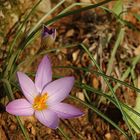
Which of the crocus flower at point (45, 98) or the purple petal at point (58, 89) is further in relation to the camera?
the purple petal at point (58, 89)

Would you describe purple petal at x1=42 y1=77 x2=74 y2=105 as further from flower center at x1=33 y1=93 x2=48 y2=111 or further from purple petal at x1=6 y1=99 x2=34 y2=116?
purple petal at x1=6 y1=99 x2=34 y2=116

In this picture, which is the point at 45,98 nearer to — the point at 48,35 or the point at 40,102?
the point at 40,102

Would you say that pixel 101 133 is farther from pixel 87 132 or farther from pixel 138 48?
pixel 138 48

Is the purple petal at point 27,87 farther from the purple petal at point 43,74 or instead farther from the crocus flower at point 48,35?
the crocus flower at point 48,35

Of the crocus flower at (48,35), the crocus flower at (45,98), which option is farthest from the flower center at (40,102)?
the crocus flower at (48,35)

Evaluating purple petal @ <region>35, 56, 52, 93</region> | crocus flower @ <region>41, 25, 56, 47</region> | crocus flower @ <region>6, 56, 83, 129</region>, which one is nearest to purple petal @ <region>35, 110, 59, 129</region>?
crocus flower @ <region>6, 56, 83, 129</region>

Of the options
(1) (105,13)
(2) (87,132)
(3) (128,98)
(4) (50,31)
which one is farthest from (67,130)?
(1) (105,13)

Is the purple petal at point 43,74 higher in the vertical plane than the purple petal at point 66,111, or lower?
higher

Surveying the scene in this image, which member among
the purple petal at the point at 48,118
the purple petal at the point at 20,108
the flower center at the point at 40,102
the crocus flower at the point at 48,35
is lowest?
the purple petal at the point at 48,118

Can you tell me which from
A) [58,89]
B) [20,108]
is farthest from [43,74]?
[20,108]
